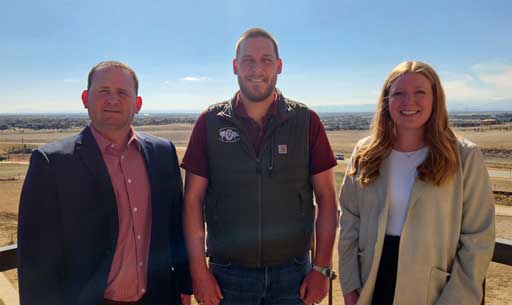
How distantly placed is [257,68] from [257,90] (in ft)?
0.49

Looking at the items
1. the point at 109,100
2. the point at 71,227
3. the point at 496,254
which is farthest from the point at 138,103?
the point at 496,254

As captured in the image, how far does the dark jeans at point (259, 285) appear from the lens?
2.84m

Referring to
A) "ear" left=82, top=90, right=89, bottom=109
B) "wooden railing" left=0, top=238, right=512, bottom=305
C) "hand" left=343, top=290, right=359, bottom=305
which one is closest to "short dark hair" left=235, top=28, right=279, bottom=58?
"ear" left=82, top=90, right=89, bottom=109

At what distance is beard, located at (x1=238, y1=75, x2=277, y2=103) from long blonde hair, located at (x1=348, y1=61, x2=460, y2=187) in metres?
0.75

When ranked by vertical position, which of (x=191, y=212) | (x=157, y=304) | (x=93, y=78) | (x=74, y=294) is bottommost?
(x=157, y=304)

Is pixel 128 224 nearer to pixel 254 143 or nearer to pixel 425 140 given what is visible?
pixel 254 143

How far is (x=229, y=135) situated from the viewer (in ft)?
9.23

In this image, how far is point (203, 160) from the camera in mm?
2836

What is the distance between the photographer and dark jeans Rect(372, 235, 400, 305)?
103 inches

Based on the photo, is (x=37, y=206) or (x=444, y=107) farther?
(x=444, y=107)

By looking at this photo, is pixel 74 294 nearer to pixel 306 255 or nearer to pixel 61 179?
pixel 61 179

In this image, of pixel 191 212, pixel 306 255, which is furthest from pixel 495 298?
pixel 191 212

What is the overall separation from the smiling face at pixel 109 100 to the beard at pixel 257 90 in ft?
2.49

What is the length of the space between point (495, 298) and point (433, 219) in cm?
932
